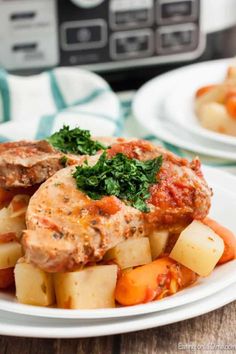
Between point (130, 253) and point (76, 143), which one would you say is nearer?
point (130, 253)

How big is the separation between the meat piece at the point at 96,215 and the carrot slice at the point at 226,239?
0.11m

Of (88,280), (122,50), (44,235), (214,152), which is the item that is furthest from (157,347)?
(122,50)

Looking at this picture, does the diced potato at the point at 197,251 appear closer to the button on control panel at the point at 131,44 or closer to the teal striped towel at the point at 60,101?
the teal striped towel at the point at 60,101

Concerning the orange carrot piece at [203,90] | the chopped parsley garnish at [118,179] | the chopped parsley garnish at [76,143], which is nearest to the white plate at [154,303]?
the chopped parsley garnish at [118,179]

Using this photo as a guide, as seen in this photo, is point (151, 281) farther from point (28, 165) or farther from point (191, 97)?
point (191, 97)

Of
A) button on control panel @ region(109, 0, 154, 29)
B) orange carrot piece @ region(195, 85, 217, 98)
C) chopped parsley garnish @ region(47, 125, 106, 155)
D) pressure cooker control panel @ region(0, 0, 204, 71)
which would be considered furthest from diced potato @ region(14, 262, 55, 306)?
button on control panel @ region(109, 0, 154, 29)

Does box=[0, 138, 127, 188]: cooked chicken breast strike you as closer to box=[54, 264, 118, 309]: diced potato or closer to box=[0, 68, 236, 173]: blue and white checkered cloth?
box=[54, 264, 118, 309]: diced potato

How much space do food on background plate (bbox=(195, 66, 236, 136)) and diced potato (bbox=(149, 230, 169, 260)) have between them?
125 cm

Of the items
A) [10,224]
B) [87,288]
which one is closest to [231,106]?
[10,224]

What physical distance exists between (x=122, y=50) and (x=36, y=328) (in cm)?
225

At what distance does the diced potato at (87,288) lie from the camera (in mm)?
1876

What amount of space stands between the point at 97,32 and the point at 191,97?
57cm

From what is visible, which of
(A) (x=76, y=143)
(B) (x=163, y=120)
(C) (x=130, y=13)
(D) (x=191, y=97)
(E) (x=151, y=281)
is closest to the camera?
(E) (x=151, y=281)

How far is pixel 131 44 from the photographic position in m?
3.85
